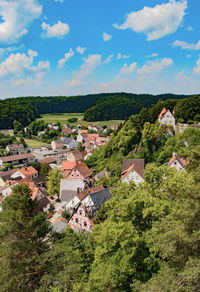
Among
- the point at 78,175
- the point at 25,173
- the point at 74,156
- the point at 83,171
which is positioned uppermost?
the point at 83,171

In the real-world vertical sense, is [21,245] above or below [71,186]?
above

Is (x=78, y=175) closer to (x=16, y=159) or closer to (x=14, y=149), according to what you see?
(x=16, y=159)

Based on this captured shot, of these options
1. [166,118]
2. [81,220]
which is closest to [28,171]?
[81,220]

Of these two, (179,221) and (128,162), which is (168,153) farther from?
(179,221)

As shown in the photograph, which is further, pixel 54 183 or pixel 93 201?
pixel 54 183

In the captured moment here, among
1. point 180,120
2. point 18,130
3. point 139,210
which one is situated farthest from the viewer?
point 18,130

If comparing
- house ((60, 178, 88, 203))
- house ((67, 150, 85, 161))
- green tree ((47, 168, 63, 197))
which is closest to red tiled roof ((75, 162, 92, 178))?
house ((60, 178, 88, 203))

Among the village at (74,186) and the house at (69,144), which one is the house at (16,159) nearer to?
the village at (74,186)

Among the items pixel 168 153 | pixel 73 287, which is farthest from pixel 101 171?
pixel 73 287
